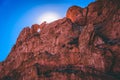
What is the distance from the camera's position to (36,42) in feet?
414

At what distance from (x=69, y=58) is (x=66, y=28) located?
21.4m

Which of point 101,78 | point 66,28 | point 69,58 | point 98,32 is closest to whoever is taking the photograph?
point 101,78

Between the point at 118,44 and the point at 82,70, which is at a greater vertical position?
the point at 118,44

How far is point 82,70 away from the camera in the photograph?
95312 mm

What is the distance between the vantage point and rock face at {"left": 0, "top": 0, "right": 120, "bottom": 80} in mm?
96312

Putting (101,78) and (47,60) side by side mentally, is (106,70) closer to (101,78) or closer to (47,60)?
(101,78)

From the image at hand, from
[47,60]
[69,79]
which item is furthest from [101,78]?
[47,60]

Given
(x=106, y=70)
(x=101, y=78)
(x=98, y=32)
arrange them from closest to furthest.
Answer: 1. (x=101, y=78)
2. (x=106, y=70)
3. (x=98, y=32)

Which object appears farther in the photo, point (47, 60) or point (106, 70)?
point (47, 60)

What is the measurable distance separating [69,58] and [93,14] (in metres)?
30.6

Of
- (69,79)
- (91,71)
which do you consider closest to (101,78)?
(91,71)

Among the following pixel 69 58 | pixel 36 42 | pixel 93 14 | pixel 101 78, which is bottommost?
pixel 101 78

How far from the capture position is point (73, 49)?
106 m

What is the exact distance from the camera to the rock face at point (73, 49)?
3792 inches
